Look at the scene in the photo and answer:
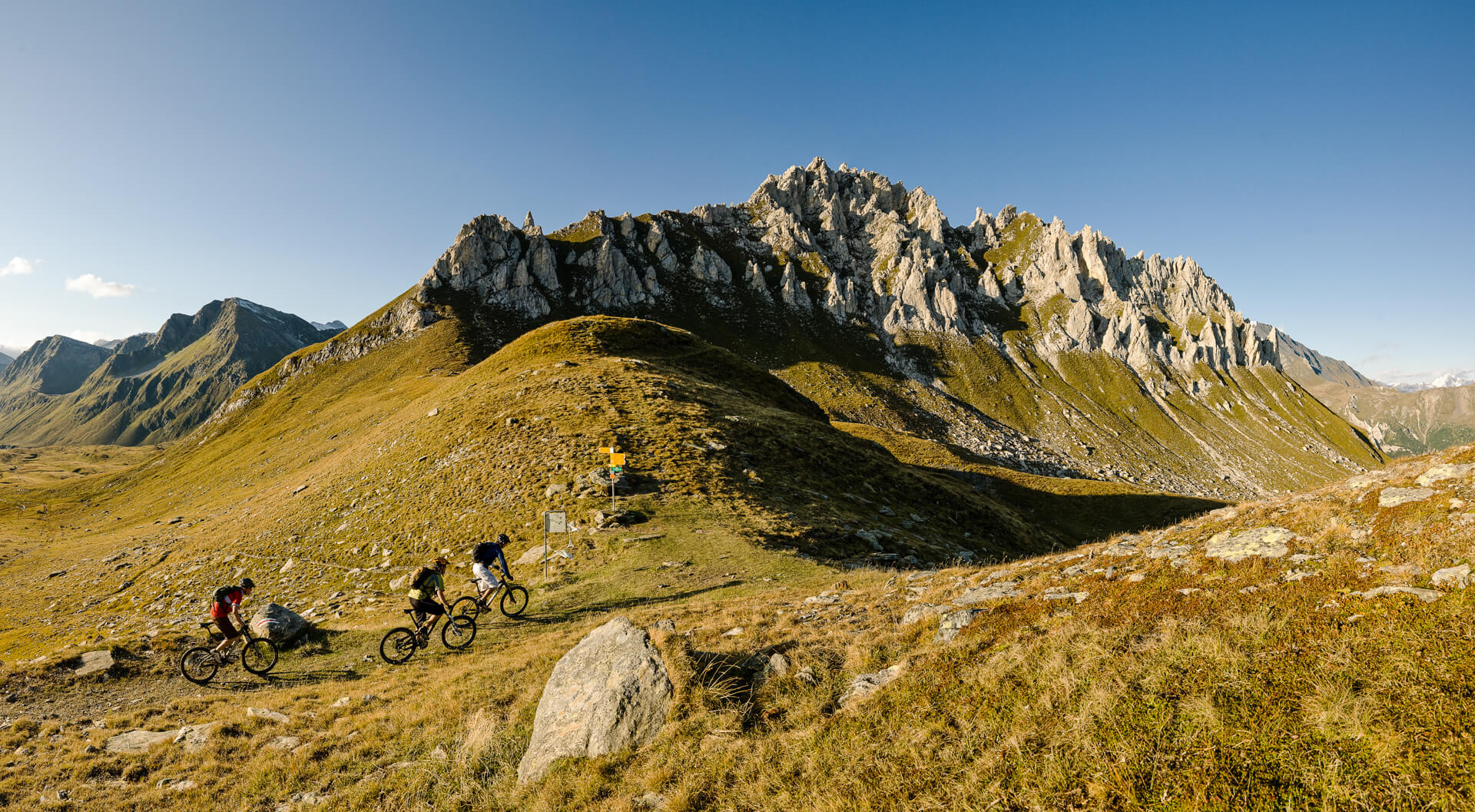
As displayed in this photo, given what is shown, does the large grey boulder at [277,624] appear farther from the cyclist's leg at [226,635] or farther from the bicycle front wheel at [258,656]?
the cyclist's leg at [226,635]

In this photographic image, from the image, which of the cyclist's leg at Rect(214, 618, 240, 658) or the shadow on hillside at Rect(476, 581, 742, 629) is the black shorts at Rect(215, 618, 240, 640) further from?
the shadow on hillside at Rect(476, 581, 742, 629)

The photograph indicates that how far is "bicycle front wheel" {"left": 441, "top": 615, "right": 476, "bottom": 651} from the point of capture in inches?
668

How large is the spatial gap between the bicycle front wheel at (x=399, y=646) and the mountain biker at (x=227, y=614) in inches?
173

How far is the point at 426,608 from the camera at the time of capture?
16562 millimetres

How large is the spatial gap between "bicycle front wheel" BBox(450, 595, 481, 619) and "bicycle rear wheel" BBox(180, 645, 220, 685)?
265 inches

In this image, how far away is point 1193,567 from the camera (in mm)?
10133

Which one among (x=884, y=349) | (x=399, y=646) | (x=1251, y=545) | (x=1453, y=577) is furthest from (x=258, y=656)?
(x=884, y=349)

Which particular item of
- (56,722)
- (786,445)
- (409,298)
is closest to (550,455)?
(786,445)

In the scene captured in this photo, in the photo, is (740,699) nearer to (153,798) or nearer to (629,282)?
(153,798)

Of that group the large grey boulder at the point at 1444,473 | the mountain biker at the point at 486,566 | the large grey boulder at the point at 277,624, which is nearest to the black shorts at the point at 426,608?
the mountain biker at the point at 486,566

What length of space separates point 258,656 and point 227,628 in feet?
4.65

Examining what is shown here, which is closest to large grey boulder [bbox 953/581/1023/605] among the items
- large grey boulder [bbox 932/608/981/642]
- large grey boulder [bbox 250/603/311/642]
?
large grey boulder [bbox 932/608/981/642]

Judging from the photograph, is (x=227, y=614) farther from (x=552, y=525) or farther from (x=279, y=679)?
(x=552, y=525)

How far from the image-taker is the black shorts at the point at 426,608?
16.5m
